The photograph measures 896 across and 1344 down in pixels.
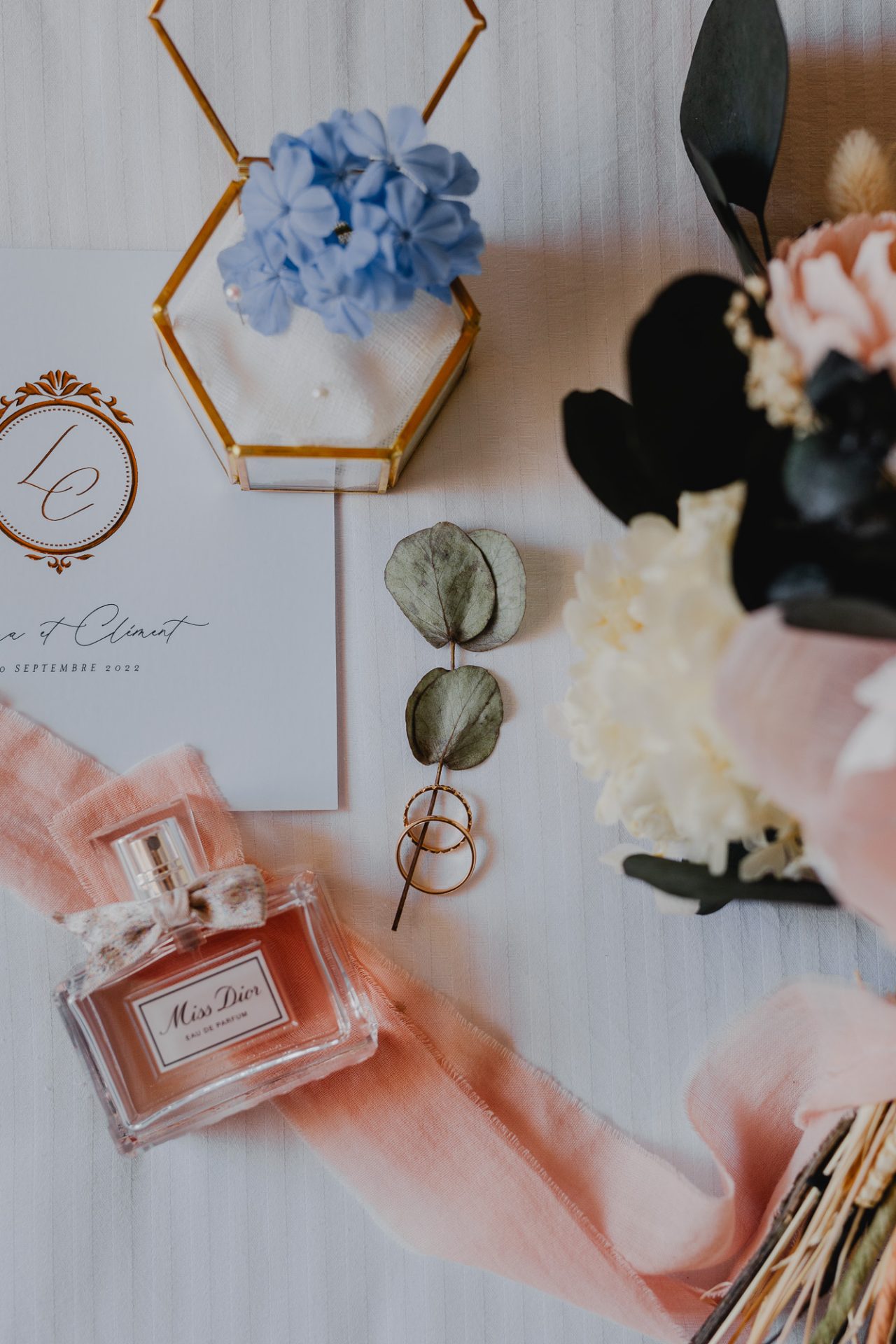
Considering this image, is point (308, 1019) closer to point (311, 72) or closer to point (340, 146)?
point (340, 146)

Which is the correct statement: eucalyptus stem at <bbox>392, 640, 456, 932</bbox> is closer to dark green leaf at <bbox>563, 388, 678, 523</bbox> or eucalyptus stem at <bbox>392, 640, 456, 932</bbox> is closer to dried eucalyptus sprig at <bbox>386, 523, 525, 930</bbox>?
dried eucalyptus sprig at <bbox>386, 523, 525, 930</bbox>

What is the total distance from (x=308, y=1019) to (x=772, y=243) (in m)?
0.54

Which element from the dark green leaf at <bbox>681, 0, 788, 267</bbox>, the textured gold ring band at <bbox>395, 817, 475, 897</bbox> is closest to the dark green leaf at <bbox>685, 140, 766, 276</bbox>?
the dark green leaf at <bbox>681, 0, 788, 267</bbox>

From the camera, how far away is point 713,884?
0.36 meters

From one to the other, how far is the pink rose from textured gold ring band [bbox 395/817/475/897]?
33 centimetres

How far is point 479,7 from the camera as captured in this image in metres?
0.59

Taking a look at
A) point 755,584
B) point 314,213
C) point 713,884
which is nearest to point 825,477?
point 755,584

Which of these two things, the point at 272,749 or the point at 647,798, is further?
the point at 272,749

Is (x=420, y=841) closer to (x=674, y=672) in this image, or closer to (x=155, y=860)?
(x=155, y=860)

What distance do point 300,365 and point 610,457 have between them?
0.18m

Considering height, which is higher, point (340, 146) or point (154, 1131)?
point (340, 146)

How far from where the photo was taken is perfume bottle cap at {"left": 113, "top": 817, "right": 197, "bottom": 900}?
49 cm

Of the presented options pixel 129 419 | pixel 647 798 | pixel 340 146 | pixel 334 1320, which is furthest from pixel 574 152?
pixel 334 1320

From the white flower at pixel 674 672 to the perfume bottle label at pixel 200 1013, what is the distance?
26 cm
